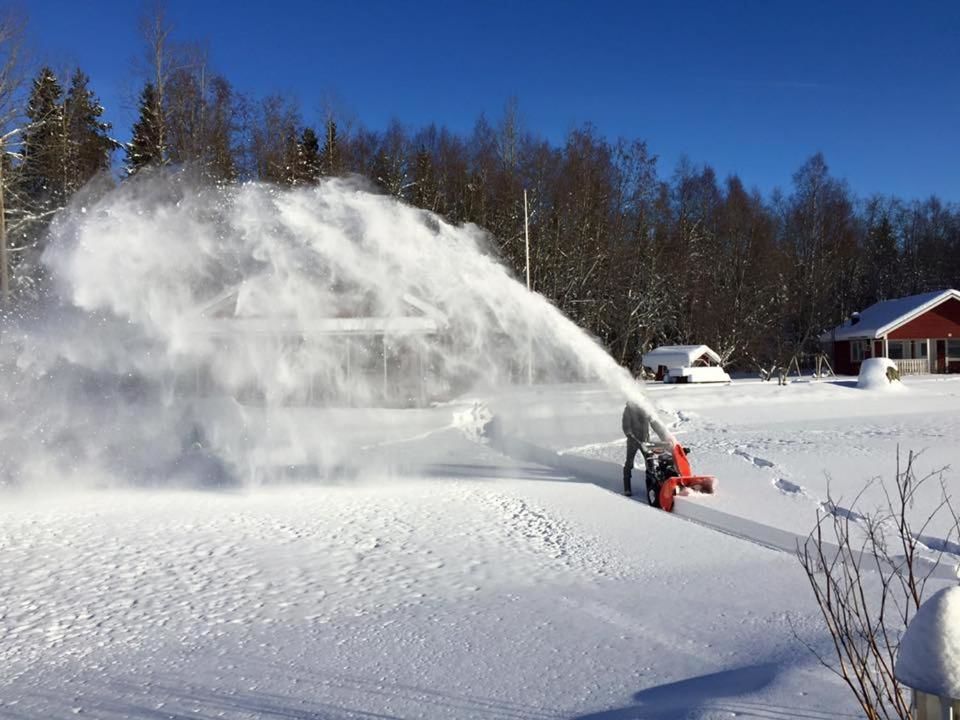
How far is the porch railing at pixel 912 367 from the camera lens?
4362 cm

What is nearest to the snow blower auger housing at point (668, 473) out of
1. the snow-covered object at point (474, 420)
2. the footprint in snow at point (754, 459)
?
the footprint in snow at point (754, 459)

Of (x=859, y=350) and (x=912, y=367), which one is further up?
(x=859, y=350)

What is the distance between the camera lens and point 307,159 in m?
36.9

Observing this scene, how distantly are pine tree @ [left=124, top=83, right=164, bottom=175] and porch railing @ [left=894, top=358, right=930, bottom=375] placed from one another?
130 ft

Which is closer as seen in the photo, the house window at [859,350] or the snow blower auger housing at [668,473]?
the snow blower auger housing at [668,473]

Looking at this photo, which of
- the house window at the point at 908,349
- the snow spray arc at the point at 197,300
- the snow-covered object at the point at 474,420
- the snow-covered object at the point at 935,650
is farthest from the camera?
the house window at the point at 908,349

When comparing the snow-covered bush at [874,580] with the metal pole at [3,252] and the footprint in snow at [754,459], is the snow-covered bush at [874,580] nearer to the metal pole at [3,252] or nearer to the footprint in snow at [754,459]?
the footprint in snow at [754,459]

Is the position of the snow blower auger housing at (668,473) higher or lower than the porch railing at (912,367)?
lower

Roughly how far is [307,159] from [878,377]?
26.7 meters

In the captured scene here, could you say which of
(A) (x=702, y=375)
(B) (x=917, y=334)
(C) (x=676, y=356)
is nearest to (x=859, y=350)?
(B) (x=917, y=334)

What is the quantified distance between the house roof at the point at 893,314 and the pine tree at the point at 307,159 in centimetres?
3169

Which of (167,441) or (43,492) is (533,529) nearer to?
(43,492)

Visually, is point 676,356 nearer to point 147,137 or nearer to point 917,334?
point 917,334

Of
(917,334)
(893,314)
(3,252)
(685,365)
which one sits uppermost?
(3,252)
